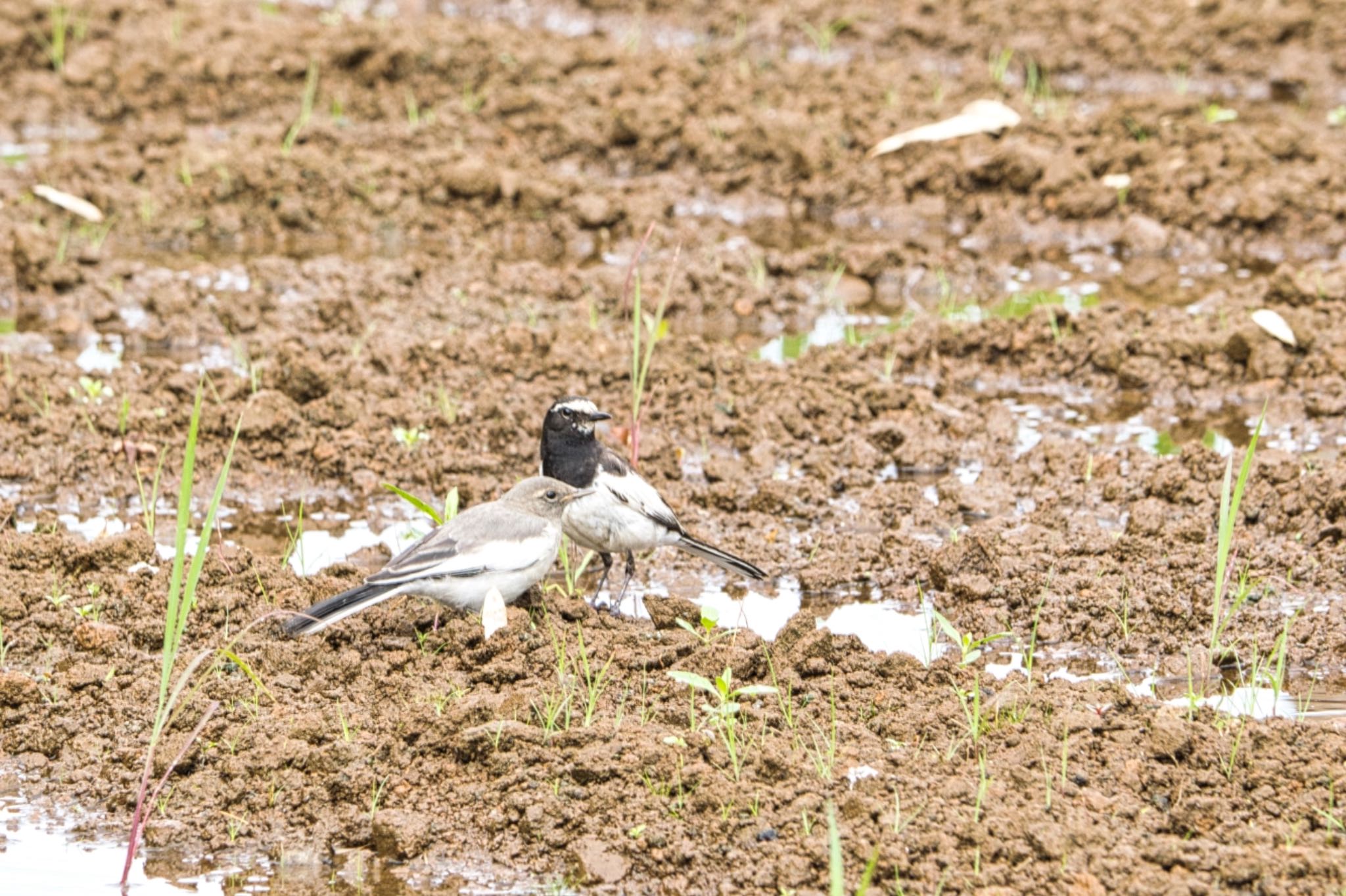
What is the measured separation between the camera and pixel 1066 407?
27.9 feet

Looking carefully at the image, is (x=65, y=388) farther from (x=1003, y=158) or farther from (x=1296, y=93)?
(x=1296, y=93)

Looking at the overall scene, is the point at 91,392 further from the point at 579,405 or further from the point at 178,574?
the point at 178,574

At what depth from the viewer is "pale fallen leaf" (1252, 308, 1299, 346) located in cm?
849

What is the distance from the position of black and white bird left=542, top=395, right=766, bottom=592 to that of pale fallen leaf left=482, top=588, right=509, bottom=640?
723mm

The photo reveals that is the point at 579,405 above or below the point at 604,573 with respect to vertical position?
above

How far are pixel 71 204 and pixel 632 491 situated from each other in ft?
19.2

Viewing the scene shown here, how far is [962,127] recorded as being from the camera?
1146 cm

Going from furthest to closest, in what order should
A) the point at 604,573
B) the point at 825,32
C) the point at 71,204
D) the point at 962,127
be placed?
the point at 825,32 < the point at 962,127 < the point at 71,204 < the point at 604,573

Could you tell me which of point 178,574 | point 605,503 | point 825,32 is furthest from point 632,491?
point 825,32

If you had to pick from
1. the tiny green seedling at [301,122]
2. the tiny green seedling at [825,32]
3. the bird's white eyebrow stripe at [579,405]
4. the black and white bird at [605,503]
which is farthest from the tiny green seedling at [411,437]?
the tiny green seedling at [825,32]

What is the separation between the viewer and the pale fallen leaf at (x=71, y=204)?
1058cm

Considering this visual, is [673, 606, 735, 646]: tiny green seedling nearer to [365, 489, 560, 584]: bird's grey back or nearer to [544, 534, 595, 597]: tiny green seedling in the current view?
[365, 489, 560, 584]: bird's grey back

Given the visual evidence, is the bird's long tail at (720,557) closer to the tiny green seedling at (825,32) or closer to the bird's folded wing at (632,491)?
the bird's folded wing at (632,491)

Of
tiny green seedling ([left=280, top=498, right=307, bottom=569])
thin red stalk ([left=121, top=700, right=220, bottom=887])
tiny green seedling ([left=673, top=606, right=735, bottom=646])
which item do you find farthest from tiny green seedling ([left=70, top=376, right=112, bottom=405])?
tiny green seedling ([left=673, top=606, right=735, bottom=646])
